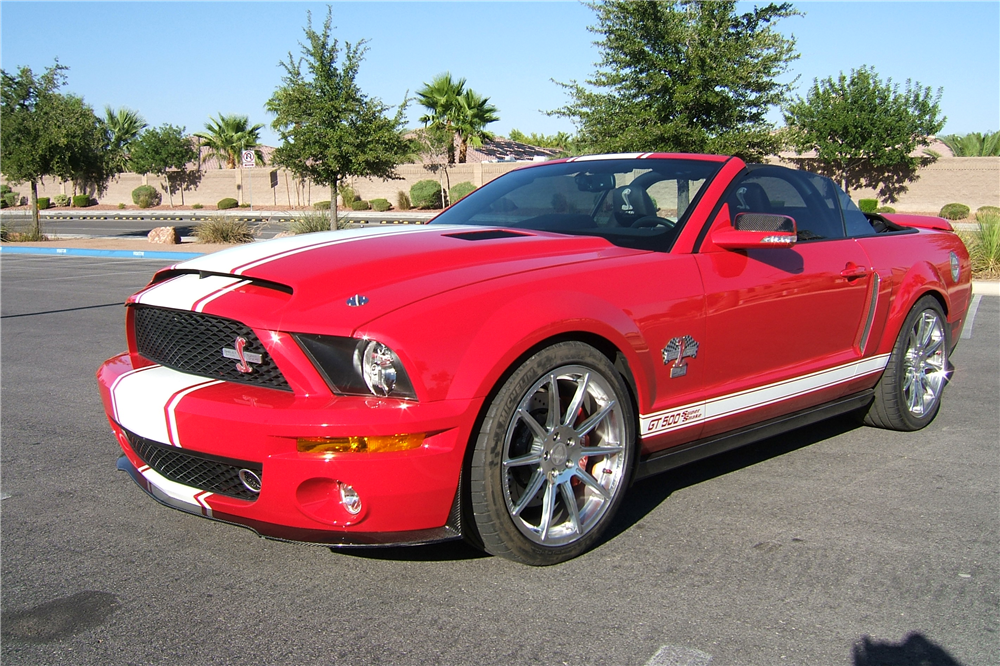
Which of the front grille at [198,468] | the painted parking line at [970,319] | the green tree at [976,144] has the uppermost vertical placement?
the green tree at [976,144]

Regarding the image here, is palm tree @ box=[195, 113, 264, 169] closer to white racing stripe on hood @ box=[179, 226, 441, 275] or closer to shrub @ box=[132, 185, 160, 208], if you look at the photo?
shrub @ box=[132, 185, 160, 208]

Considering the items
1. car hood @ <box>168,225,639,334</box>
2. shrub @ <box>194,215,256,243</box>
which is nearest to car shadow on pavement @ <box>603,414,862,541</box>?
car hood @ <box>168,225,639,334</box>

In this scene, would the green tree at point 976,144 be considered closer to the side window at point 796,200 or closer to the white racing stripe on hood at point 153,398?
the side window at point 796,200

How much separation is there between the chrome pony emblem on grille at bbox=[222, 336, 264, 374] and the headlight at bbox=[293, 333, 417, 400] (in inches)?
9.3

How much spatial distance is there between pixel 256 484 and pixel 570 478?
1.14 meters

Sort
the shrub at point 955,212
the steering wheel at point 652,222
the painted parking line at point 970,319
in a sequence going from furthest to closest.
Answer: the shrub at point 955,212, the painted parking line at point 970,319, the steering wheel at point 652,222

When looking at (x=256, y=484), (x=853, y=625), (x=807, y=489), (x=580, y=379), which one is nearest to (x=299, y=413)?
(x=256, y=484)

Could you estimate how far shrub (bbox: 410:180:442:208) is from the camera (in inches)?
1697

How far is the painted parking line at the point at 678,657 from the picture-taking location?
2.53 meters

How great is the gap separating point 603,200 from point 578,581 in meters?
1.94

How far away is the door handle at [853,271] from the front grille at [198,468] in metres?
3.09

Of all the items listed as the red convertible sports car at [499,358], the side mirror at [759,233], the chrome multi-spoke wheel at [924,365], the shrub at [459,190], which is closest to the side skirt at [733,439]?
the red convertible sports car at [499,358]

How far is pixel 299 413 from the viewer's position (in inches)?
106

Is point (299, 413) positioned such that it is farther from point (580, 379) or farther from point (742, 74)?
point (742, 74)
